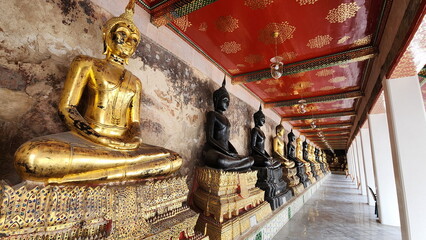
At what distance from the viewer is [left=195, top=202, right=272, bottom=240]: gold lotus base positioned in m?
2.26

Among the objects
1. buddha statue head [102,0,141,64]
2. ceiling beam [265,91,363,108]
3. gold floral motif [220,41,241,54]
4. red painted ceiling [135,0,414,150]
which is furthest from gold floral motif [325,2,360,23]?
ceiling beam [265,91,363,108]

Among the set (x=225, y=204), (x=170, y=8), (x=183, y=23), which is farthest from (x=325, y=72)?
(x=225, y=204)

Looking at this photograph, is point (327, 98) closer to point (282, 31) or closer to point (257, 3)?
point (282, 31)

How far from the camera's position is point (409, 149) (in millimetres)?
2482

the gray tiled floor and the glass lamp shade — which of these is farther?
the gray tiled floor

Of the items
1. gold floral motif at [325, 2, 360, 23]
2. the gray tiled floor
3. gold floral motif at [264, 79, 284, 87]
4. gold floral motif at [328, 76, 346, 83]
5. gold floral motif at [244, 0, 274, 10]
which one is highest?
gold floral motif at [328, 76, 346, 83]

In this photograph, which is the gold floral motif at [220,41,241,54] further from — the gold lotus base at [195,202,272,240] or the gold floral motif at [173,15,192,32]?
the gold lotus base at [195,202,272,240]

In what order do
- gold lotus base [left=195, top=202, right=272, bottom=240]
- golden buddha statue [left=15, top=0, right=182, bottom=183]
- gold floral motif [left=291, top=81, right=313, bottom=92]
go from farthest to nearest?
gold floral motif [left=291, top=81, right=313, bottom=92], gold lotus base [left=195, top=202, right=272, bottom=240], golden buddha statue [left=15, top=0, right=182, bottom=183]

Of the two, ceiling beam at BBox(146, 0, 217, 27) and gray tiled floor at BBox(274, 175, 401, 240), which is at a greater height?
ceiling beam at BBox(146, 0, 217, 27)

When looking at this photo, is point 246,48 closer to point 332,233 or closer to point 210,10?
point 210,10

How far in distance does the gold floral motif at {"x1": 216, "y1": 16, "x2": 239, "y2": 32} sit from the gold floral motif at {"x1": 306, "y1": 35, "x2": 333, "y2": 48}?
4.39 ft

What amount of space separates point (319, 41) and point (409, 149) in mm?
1983

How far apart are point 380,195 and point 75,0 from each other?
614cm

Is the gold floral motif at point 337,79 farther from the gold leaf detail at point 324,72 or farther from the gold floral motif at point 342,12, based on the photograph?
the gold floral motif at point 342,12
